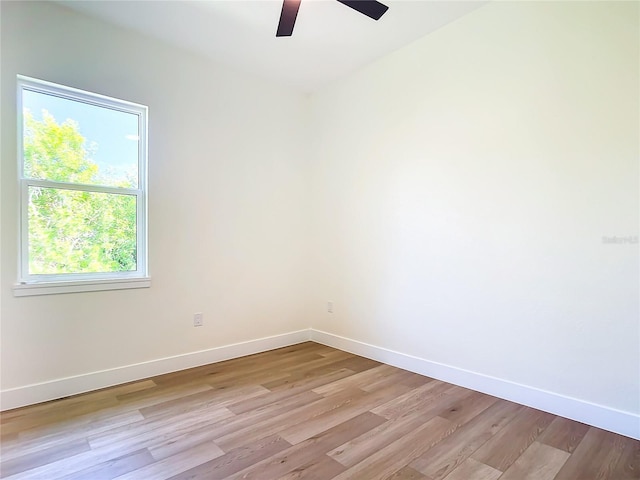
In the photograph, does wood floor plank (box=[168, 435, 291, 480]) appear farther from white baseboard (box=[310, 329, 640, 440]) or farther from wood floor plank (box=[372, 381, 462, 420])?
white baseboard (box=[310, 329, 640, 440])

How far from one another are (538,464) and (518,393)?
74cm

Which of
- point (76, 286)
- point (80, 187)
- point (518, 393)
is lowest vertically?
point (518, 393)

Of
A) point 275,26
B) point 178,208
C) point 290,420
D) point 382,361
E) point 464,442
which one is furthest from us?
point 382,361

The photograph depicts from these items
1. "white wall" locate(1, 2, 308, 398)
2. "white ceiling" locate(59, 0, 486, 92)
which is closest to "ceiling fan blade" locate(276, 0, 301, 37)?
"white ceiling" locate(59, 0, 486, 92)

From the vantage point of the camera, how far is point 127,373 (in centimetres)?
289

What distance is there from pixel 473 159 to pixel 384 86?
119 centimetres

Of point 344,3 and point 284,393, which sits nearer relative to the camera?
point 344,3

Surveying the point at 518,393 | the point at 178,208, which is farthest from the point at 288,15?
the point at 518,393

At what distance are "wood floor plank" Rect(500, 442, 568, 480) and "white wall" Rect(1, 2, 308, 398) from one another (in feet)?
8.29

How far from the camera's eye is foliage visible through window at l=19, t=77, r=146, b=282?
255 cm

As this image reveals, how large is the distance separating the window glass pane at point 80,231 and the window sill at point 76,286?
0.40 ft

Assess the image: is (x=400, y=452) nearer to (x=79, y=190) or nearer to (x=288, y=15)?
(x=288, y=15)

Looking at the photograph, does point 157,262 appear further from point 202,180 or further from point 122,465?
point 122,465

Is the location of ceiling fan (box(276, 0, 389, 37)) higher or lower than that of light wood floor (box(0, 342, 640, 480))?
higher
